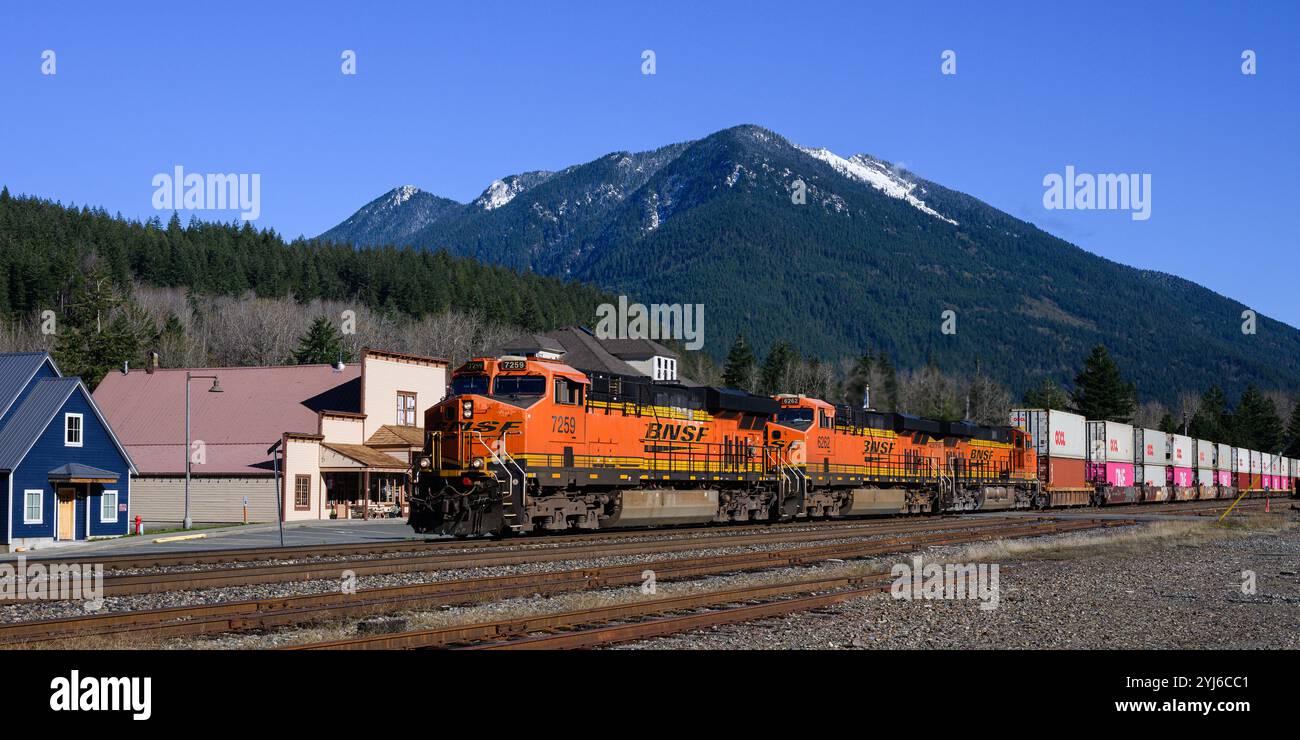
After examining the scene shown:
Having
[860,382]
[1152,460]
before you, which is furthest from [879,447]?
[860,382]

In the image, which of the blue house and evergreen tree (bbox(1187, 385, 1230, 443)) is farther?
evergreen tree (bbox(1187, 385, 1230, 443))

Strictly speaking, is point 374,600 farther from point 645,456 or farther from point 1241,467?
point 1241,467

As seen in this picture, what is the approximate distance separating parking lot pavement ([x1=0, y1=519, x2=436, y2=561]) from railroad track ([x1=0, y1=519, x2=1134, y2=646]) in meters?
12.9

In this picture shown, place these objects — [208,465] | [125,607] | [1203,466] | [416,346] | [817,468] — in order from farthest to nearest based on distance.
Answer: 1. [416,346]
2. [1203,466]
3. [208,465]
4. [817,468]
5. [125,607]

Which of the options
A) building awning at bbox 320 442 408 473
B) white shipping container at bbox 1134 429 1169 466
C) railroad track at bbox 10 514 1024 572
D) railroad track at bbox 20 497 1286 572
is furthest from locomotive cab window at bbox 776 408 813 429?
white shipping container at bbox 1134 429 1169 466

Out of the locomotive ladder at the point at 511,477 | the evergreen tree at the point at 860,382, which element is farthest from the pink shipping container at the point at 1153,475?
the evergreen tree at the point at 860,382

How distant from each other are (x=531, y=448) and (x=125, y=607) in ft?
39.6

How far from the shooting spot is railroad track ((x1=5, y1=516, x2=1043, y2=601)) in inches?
712

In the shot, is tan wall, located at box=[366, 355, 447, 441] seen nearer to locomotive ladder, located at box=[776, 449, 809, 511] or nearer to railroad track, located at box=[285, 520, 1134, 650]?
locomotive ladder, located at box=[776, 449, 809, 511]

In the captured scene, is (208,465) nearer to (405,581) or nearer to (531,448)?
(531,448)

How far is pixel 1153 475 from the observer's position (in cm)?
6994

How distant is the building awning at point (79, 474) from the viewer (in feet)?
134

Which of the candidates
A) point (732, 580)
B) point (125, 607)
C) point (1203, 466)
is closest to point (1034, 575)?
point (732, 580)
